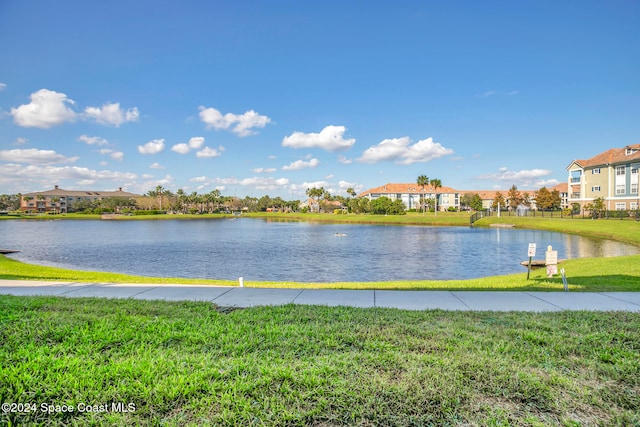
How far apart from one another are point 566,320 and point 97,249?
3537cm

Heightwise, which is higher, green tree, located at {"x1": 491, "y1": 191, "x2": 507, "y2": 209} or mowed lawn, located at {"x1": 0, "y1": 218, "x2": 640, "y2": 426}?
green tree, located at {"x1": 491, "y1": 191, "x2": 507, "y2": 209}

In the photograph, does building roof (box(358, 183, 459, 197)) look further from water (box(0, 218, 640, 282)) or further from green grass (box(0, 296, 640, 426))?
green grass (box(0, 296, 640, 426))

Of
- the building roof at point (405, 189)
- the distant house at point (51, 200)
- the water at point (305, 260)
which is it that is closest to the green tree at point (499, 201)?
the building roof at point (405, 189)

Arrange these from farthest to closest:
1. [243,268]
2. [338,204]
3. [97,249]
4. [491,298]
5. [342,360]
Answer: [338,204] < [97,249] < [243,268] < [491,298] < [342,360]

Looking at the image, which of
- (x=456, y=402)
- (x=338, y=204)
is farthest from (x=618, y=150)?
(x=338, y=204)

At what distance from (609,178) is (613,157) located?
332 centimetres

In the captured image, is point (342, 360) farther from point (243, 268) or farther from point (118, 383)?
point (243, 268)

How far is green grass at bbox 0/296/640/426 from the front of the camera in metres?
2.93

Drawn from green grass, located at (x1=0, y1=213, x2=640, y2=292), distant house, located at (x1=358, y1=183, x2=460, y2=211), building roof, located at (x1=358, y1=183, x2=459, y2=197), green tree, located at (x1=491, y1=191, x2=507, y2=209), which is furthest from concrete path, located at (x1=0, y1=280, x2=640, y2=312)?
building roof, located at (x1=358, y1=183, x2=459, y2=197)

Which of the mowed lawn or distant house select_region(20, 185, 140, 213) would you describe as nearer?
the mowed lawn

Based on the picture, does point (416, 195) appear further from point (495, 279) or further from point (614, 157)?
point (495, 279)

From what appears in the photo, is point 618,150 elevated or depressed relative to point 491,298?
elevated

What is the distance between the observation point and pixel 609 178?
57312mm

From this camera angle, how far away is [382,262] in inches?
945
